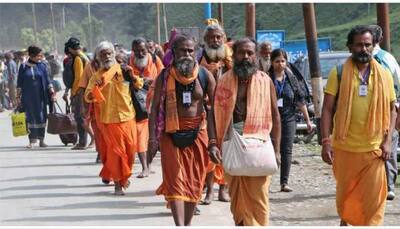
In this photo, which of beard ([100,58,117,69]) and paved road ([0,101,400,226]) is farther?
beard ([100,58,117,69])

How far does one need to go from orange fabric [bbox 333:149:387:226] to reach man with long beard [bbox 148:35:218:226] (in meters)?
1.35

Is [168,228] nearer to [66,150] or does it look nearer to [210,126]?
[210,126]

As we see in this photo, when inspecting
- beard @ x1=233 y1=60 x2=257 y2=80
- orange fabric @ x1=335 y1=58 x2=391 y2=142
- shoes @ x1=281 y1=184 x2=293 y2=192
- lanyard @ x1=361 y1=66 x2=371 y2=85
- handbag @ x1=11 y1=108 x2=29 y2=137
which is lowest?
shoes @ x1=281 y1=184 x2=293 y2=192

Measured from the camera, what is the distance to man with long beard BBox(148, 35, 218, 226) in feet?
26.7

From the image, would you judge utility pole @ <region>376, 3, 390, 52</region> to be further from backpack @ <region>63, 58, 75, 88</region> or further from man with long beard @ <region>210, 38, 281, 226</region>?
man with long beard @ <region>210, 38, 281, 226</region>

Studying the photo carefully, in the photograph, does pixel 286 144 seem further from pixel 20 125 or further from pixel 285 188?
pixel 20 125

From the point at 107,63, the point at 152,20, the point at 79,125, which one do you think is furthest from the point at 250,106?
the point at 152,20

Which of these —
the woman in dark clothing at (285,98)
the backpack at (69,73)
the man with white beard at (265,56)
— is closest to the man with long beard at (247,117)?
the man with white beard at (265,56)

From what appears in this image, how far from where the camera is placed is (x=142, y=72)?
40.0 ft

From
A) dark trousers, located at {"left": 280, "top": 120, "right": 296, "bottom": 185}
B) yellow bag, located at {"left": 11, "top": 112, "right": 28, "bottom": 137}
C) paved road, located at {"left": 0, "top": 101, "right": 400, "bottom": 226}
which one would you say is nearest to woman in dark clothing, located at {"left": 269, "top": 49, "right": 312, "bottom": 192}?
dark trousers, located at {"left": 280, "top": 120, "right": 296, "bottom": 185}

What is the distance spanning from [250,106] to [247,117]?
0.09 metres

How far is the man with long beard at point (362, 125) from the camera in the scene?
7609 mm

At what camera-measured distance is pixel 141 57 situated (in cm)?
1199

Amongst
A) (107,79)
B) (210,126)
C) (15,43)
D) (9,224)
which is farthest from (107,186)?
(15,43)
